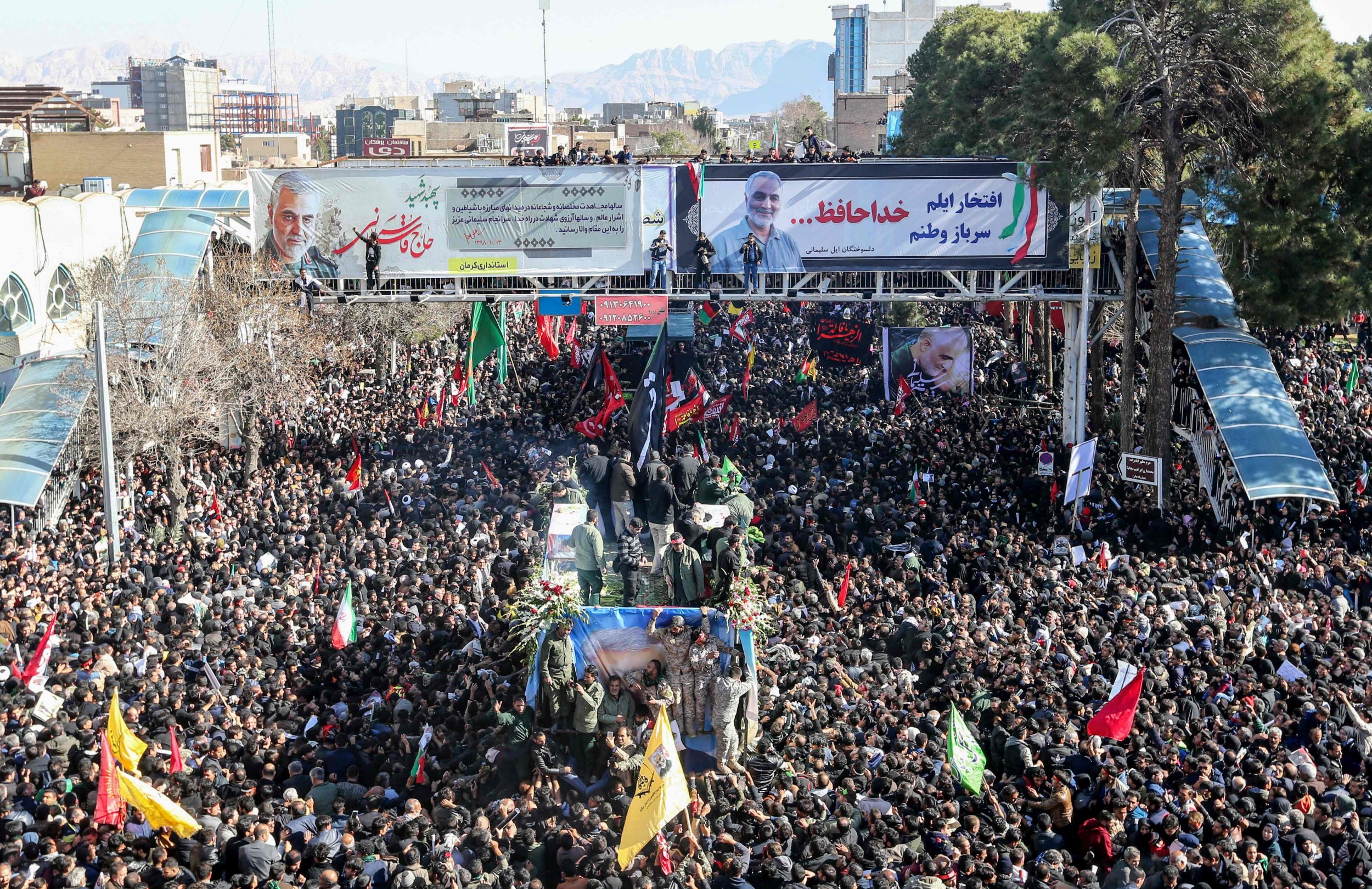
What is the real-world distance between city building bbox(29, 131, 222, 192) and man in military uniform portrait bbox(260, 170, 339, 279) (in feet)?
44.5

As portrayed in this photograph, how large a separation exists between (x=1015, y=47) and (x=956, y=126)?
4.28 m

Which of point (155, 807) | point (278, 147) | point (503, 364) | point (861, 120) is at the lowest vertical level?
point (155, 807)

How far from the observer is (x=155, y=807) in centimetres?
1182

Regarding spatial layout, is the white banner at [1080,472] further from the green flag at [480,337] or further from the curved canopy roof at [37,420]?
the curved canopy roof at [37,420]

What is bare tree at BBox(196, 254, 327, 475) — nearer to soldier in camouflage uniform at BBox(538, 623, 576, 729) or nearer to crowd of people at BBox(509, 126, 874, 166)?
crowd of people at BBox(509, 126, 874, 166)

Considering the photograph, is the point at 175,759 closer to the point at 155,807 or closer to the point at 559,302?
the point at 155,807

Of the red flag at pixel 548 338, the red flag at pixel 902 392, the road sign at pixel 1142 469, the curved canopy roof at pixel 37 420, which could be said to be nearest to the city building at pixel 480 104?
the red flag at pixel 548 338

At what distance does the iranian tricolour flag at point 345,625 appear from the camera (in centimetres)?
1688

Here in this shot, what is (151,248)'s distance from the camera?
28703mm

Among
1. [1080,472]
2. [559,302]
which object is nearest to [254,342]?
[559,302]

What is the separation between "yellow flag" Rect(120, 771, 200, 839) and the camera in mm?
11797

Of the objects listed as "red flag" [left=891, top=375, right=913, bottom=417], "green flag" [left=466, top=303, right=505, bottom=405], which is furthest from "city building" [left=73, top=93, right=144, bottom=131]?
"red flag" [left=891, top=375, right=913, bottom=417]

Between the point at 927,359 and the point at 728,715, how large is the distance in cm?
1855

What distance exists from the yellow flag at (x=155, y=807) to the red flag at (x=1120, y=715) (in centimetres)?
812
